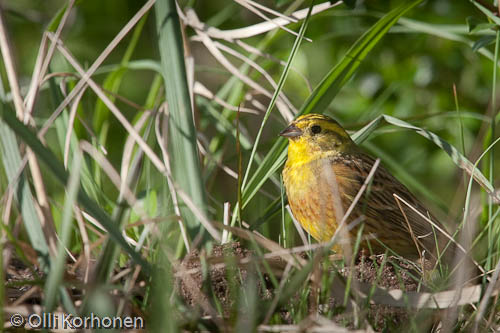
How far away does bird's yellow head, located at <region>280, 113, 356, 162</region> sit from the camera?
114 inches

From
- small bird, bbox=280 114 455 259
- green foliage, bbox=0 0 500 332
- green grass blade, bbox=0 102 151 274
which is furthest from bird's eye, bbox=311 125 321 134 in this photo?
green grass blade, bbox=0 102 151 274

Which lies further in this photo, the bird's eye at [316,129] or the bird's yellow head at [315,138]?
the bird's eye at [316,129]

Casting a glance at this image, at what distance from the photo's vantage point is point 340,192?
2930 mm

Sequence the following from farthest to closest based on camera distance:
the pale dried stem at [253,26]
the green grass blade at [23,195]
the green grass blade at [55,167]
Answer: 1. the pale dried stem at [253,26]
2. the green grass blade at [23,195]
3. the green grass blade at [55,167]

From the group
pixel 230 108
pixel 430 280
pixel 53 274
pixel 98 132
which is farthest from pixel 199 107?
pixel 53 274

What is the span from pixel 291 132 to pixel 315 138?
0.30 metres

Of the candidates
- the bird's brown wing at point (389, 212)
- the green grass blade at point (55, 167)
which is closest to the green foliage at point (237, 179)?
the green grass blade at point (55, 167)

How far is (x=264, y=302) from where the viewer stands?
1.61 metres

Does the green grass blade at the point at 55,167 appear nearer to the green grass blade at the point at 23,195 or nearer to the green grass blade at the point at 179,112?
the green grass blade at the point at 23,195

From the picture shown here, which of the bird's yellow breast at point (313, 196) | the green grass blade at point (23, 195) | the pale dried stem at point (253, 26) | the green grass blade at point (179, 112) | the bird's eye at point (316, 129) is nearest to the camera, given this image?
the green grass blade at point (23, 195)

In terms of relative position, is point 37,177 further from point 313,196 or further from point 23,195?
point 313,196

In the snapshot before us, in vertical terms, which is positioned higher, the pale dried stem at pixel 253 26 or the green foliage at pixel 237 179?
the pale dried stem at pixel 253 26

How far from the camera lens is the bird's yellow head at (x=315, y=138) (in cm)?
290

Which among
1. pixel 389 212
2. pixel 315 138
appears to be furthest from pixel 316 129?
pixel 389 212
